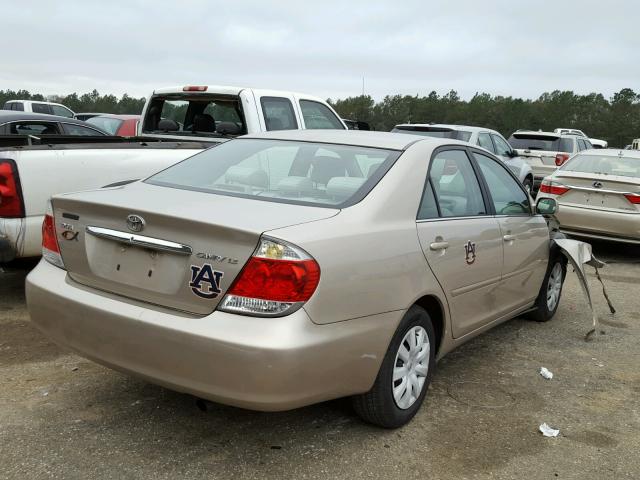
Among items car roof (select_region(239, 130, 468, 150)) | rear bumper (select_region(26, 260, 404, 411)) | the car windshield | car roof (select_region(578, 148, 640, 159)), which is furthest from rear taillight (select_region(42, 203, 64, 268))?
the car windshield

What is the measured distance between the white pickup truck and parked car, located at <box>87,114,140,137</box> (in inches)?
204

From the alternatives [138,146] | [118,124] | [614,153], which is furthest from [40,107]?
[614,153]

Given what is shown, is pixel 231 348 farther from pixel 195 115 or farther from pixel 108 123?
pixel 108 123

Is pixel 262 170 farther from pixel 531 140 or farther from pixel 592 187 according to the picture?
pixel 531 140

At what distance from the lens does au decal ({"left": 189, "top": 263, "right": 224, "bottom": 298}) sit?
272cm

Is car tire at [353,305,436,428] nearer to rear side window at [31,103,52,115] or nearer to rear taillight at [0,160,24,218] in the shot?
rear taillight at [0,160,24,218]

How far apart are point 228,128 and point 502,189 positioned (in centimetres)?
349

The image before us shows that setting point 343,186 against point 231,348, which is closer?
point 231,348

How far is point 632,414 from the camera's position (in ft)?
12.4

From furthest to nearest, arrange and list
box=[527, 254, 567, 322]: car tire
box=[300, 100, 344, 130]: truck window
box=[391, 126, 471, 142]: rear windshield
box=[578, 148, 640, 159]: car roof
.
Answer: box=[391, 126, 471, 142]: rear windshield, box=[578, 148, 640, 159]: car roof, box=[300, 100, 344, 130]: truck window, box=[527, 254, 567, 322]: car tire

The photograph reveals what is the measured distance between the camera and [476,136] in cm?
1178

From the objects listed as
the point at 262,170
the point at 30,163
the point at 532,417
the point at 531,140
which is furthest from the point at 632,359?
the point at 531,140

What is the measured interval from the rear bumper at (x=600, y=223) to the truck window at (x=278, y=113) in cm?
392

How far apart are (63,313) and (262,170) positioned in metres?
1.32
